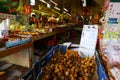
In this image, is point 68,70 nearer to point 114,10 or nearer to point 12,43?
point 114,10

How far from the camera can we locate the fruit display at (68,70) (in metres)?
1.74

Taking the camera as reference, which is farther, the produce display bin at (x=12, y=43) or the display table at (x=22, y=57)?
the display table at (x=22, y=57)

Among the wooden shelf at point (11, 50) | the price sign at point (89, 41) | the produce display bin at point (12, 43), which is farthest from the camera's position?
the price sign at point (89, 41)

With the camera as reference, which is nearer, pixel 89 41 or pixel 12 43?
pixel 12 43

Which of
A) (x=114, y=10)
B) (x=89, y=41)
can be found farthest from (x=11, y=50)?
(x=114, y=10)

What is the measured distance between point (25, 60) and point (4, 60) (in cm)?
37

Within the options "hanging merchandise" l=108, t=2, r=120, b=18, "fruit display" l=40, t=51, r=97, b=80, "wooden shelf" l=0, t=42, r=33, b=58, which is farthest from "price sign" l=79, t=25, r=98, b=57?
"wooden shelf" l=0, t=42, r=33, b=58

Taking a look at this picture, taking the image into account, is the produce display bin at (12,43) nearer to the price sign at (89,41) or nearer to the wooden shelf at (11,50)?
the wooden shelf at (11,50)

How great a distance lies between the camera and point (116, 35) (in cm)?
170

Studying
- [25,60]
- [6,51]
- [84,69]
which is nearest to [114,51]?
[84,69]

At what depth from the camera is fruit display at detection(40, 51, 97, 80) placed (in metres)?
1.74

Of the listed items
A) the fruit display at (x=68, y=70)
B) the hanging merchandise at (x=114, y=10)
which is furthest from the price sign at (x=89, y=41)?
the hanging merchandise at (x=114, y=10)

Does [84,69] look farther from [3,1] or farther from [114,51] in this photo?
[3,1]

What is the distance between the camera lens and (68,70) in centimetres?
186
